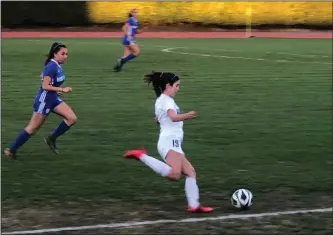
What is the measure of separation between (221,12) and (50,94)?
114 feet

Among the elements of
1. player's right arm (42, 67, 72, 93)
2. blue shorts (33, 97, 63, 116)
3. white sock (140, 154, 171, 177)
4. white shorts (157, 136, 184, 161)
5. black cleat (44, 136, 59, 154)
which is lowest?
black cleat (44, 136, 59, 154)

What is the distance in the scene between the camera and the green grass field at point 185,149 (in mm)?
6684

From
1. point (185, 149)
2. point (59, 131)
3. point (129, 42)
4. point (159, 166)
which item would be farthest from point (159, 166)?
point (129, 42)

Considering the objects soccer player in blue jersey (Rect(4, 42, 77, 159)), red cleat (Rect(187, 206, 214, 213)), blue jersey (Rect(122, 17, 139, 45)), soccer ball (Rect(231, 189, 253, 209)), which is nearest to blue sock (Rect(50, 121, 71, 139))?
soccer player in blue jersey (Rect(4, 42, 77, 159))

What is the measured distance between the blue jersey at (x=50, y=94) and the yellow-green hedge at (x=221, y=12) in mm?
33792

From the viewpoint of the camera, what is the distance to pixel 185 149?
9633 mm

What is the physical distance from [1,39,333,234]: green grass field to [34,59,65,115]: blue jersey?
0.63 meters

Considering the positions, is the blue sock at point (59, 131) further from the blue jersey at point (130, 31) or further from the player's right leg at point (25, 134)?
the blue jersey at point (130, 31)

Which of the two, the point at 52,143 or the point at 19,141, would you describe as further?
the point at 52,143

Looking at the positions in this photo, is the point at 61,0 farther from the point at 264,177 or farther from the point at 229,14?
the point at 264,177

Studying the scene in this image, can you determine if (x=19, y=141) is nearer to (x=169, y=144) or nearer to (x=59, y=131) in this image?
(x=59, y=131)

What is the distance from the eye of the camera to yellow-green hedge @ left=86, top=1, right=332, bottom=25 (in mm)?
42906

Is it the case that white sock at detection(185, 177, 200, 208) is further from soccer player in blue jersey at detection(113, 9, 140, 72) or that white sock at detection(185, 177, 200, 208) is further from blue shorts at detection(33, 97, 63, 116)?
soccer player in blue jersey at detection(113, 9, 140, 72)

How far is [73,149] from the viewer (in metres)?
9.63
